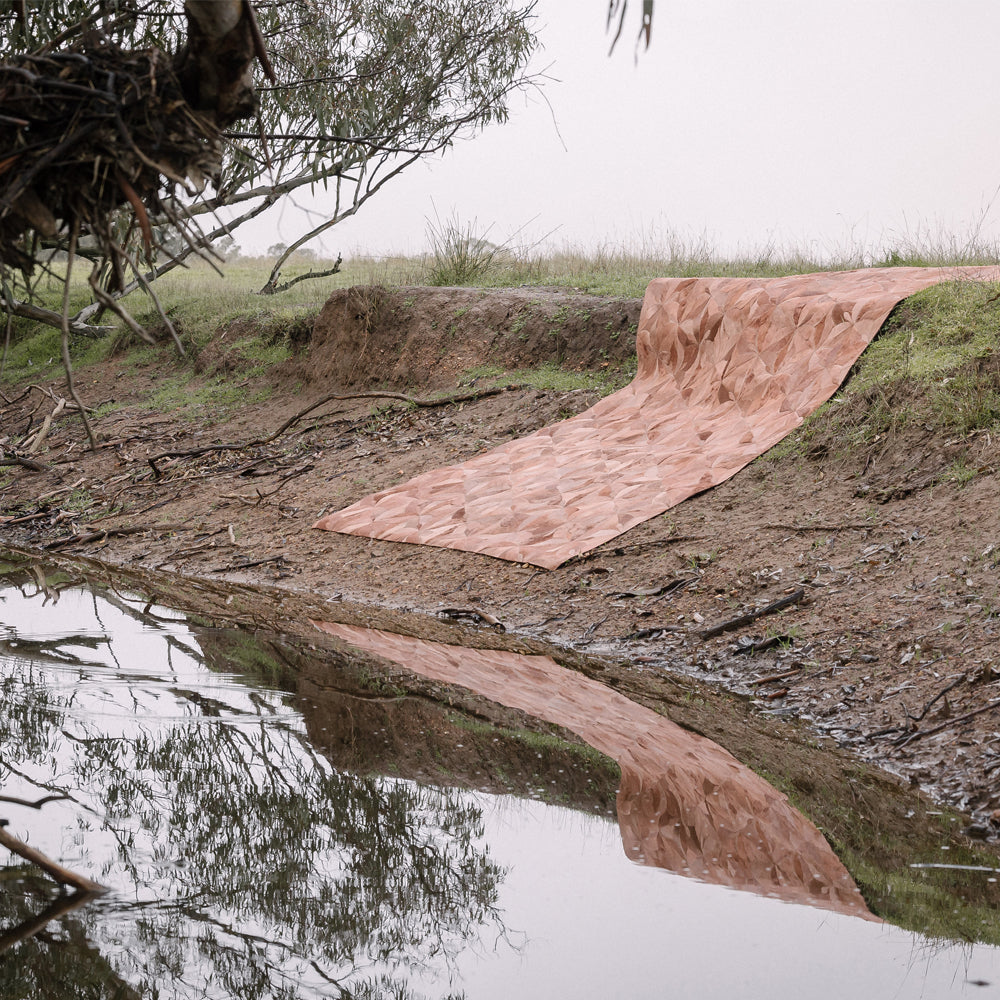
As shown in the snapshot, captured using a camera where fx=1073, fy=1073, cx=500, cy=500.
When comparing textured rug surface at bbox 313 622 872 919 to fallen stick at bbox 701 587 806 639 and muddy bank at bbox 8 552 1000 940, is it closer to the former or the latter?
muddy bank at bbox 8 552 1000 940

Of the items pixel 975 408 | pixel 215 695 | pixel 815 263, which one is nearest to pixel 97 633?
pixel 215 695

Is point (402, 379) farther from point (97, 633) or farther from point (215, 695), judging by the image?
point (215, 695)

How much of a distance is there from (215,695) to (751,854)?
2802 millimetres

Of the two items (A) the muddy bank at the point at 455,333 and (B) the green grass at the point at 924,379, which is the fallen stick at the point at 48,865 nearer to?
(B) the green grass at the point at 924,379

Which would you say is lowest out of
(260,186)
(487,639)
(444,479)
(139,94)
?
(487,639)

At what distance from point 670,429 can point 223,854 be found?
6075 mm

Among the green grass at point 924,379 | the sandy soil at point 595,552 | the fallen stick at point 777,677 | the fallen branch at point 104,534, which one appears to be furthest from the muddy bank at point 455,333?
the fallen stick at point 777,677

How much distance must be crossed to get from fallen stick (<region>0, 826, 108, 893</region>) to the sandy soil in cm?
285

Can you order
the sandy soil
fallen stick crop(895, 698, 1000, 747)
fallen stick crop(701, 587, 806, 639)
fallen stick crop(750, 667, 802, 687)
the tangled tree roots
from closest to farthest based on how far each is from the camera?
1. the tangled tree roots
2. fallen stick crop(895, 698, 1000, 747)
3. the sandy soil
4. fallen stick crop(750, 667, 802, 687)
5. fallen stick crop(701, 587, 806, 639)

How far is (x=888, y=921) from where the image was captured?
119 inches

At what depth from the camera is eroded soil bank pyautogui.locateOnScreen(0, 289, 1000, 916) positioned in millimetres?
4770

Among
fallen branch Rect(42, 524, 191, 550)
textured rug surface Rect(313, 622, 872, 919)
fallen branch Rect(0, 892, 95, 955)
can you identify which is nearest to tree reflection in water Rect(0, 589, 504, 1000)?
fallen branch Rect(0, 892, 95, 955)

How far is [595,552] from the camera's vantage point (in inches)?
280

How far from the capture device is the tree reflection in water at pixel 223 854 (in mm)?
2775
